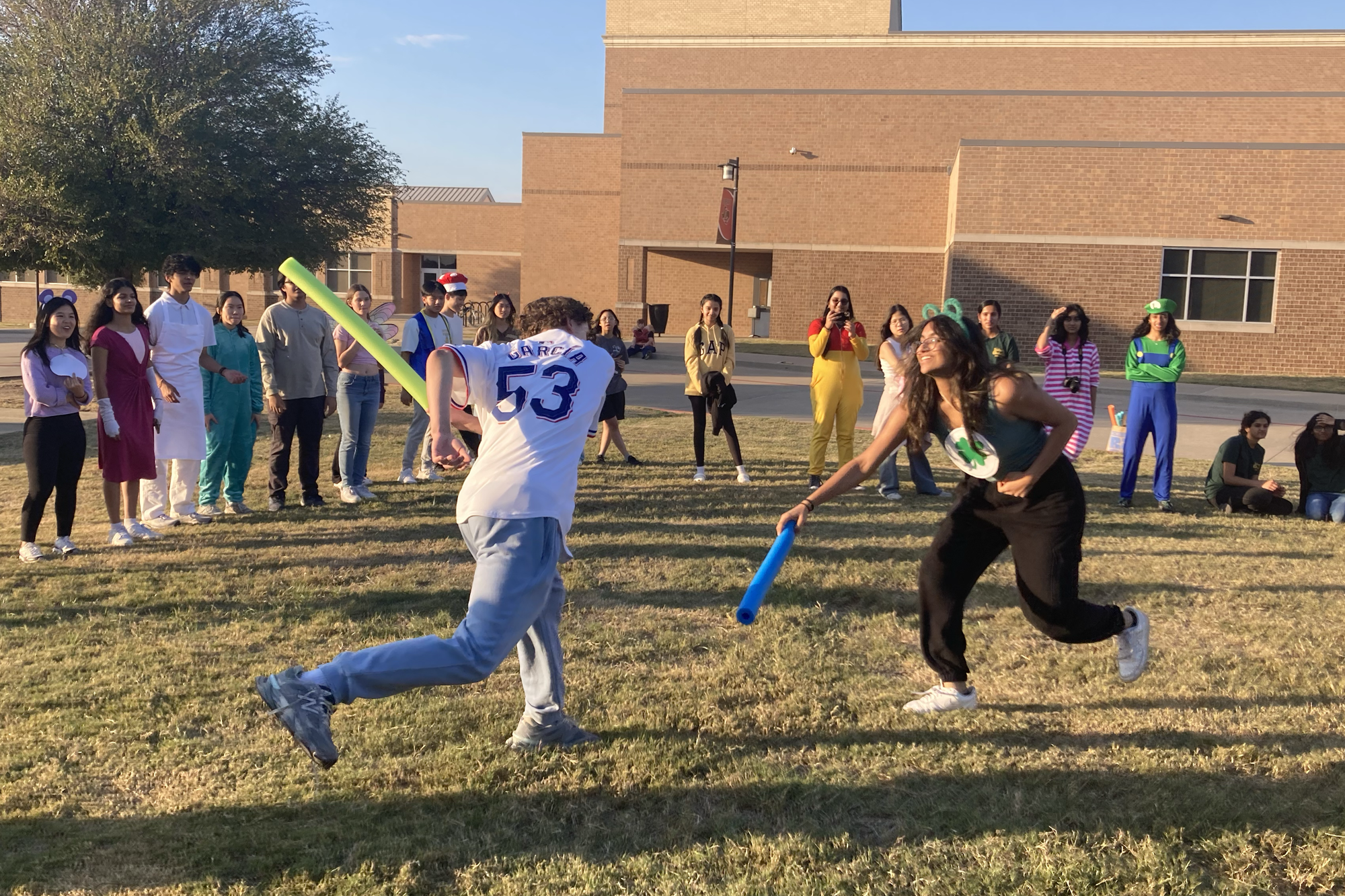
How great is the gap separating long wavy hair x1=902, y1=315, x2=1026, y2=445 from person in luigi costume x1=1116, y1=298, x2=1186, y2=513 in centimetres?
548

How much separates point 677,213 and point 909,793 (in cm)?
3268

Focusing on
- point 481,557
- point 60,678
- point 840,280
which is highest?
point 840,280

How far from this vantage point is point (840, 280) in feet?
113

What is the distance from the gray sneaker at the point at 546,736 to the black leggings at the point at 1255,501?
24.0ft

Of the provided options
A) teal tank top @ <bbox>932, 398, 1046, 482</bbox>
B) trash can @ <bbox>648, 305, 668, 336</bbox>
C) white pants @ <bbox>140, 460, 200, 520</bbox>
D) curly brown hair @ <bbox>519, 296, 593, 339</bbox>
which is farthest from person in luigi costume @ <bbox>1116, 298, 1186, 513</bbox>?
trash can @ <bbox>648, 305, 668, 336</bbox>

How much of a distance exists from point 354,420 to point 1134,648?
6.73 meters

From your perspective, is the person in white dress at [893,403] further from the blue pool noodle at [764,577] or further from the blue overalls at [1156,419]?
the blue pool noodle at [764,577]

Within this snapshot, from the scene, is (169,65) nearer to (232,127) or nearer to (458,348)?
(232,127)

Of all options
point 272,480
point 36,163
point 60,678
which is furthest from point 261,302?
point 60,678

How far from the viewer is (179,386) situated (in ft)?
26.2

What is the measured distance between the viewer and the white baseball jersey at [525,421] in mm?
3701

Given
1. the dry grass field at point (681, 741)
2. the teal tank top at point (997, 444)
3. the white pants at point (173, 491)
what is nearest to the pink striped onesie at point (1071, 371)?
the dry grass field at point (681, 741)

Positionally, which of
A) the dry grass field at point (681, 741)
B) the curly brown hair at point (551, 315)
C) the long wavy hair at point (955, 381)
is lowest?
the dry grass field at point (681, 741)

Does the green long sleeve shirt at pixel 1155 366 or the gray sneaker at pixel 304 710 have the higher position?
the green long sleeve shirt at pixel 1155 366
